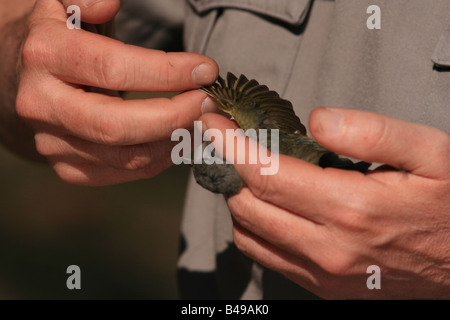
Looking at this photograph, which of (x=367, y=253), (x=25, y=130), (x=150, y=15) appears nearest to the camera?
(x=367, y=253)

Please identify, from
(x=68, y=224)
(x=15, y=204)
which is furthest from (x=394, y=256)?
(x=15, y=204)

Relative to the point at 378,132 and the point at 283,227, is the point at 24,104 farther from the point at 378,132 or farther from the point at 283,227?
the point at 378,132

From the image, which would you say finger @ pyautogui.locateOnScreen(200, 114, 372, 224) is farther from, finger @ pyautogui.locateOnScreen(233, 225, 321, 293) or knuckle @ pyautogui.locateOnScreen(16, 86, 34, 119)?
knuckle @ pyautogui.locateOnScreen(16, 86, 34, 119)

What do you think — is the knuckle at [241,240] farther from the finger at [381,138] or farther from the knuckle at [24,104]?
the knuckle at [24,104]

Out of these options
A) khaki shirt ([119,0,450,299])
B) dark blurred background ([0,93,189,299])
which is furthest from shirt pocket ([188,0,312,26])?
dark blurred background ([0,93,189,299])

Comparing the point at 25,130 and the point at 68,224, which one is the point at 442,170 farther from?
the point at 68,224

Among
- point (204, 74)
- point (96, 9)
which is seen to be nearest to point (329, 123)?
point (204, 74)

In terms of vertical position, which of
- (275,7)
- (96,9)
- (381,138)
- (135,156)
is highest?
(275,7)
